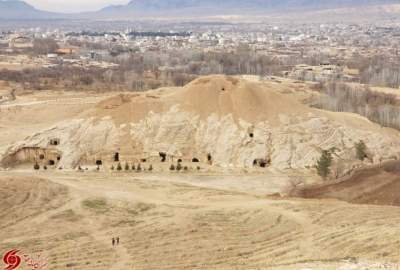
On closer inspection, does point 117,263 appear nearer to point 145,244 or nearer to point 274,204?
point 145,244

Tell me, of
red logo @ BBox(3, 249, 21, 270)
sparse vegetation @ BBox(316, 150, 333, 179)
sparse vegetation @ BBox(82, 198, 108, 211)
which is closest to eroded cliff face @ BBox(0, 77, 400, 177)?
sparse vegetation @ BBox(316, 150, 333, 179)

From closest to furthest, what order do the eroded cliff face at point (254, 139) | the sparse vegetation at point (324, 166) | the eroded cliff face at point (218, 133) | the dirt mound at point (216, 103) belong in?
the sparse vegetation at point (324, 166), the eroded cliff face at point (254, 139), the eroded cliff face at point (218, 133), the dirt mound at point (216, 103)

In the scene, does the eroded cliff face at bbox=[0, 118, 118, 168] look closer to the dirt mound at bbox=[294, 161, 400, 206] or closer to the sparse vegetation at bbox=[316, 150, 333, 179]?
the sparse vegetation at bbox=[316, 150, 333, 179]

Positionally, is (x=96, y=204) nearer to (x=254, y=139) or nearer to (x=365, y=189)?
(x=365, y=189)

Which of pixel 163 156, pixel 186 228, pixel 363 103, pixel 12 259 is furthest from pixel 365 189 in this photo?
pixel 363 103

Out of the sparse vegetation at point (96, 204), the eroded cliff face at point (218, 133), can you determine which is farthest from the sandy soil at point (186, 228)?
the eroded cliff face at point (218, 133)

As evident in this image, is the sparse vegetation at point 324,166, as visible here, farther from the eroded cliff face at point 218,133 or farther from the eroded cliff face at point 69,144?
the eroded cliff face at point 69,144
